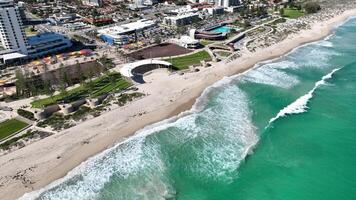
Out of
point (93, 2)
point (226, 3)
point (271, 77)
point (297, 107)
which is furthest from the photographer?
point (93, 2)

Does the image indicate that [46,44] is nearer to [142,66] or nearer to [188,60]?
[142,66]

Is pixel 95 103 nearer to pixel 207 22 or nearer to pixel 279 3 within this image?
pixel 207 22

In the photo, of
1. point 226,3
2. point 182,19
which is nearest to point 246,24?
point 182,19

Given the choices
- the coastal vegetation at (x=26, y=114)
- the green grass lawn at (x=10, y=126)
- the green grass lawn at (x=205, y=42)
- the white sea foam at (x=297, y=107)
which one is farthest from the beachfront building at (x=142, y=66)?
the white sea foam at (x=297, y=107)

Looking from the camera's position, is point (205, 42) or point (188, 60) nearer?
point (188, 60)

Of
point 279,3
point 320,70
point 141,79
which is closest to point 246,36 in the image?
point 320,70
